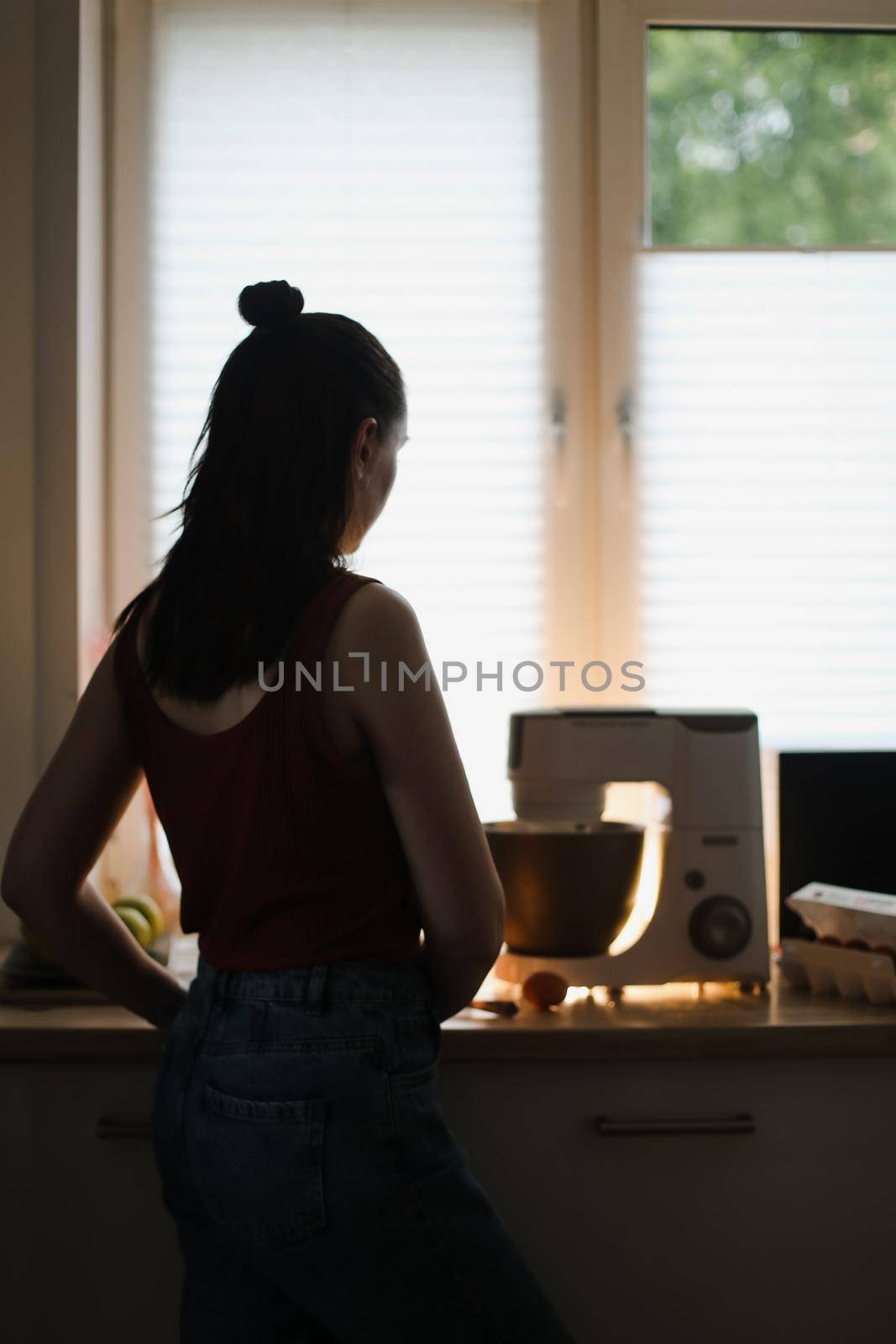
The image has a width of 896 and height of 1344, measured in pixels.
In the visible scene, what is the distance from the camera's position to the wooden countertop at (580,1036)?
138 centimetres

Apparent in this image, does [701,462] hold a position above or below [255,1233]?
above

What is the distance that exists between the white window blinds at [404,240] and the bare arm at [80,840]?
3.06ft

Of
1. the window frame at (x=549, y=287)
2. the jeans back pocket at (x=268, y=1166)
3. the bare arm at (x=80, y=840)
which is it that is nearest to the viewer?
the jeans back pocket at (x=268, y=1166)

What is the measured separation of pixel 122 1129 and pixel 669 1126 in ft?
2.10

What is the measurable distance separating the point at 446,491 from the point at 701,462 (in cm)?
44

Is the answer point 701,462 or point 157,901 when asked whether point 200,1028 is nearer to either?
point 157,901

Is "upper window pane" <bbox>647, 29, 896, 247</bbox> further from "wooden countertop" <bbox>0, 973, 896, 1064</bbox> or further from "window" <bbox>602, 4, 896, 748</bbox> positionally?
"wooden countertop" <bbox>0, 973, 896, 1064</bbox>

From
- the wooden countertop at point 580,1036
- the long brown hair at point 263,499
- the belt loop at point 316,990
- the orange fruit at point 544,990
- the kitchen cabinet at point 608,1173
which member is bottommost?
Answer: the kitchen cabinet at point 608,1173

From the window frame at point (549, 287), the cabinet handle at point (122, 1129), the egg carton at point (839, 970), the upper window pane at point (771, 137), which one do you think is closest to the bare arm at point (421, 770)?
the cabinet handle at point (122, 1129)

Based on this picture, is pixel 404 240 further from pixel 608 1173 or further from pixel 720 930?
pixel 608 1173

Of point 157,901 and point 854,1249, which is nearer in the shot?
point 854,1249

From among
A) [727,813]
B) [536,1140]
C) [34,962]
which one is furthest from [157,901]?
[727,813]

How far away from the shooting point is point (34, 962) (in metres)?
1.53

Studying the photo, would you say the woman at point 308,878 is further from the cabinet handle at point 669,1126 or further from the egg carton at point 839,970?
the egg carton at point 839,970
